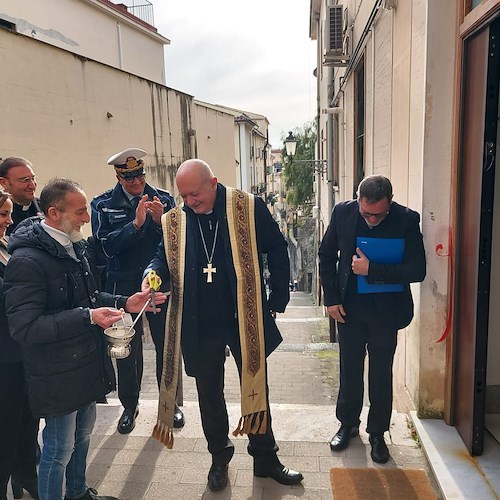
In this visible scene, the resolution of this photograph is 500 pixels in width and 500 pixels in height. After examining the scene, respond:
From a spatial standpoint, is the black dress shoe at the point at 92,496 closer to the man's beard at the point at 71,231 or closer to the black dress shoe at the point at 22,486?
the black dress shoe at the point at 22,486

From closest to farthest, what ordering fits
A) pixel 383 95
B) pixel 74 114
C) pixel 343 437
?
pixel 343 437 < pixel 383 95 < pixel 74 114

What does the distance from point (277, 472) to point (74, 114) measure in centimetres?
786

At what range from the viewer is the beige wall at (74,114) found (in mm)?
7270

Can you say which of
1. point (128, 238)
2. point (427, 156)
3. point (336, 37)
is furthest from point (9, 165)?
point (336, 37)

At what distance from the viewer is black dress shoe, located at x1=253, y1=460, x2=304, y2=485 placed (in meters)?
2.87

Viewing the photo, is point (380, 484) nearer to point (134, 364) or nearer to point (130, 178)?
point (134, 364)

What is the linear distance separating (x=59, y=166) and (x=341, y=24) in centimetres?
547

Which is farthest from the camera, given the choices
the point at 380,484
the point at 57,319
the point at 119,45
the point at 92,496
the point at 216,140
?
the point at 216,140

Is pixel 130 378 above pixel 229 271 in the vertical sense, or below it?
below

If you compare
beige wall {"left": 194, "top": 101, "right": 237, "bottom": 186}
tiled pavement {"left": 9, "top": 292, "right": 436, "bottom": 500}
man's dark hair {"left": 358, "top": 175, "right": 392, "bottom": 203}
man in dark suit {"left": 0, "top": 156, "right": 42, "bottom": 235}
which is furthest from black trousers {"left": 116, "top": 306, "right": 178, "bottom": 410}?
beige wall {"left": 194, "top": 101, "right": 237, "bottom": 186}

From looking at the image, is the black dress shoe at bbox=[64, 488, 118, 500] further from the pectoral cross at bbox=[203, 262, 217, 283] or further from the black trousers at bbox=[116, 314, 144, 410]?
the pectoral cross at bbox=[203, 262, 217, 283]

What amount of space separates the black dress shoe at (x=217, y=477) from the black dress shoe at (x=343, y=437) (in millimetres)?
755

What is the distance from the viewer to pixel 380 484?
283 centimetres

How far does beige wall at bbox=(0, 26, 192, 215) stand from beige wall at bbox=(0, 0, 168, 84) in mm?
2350
